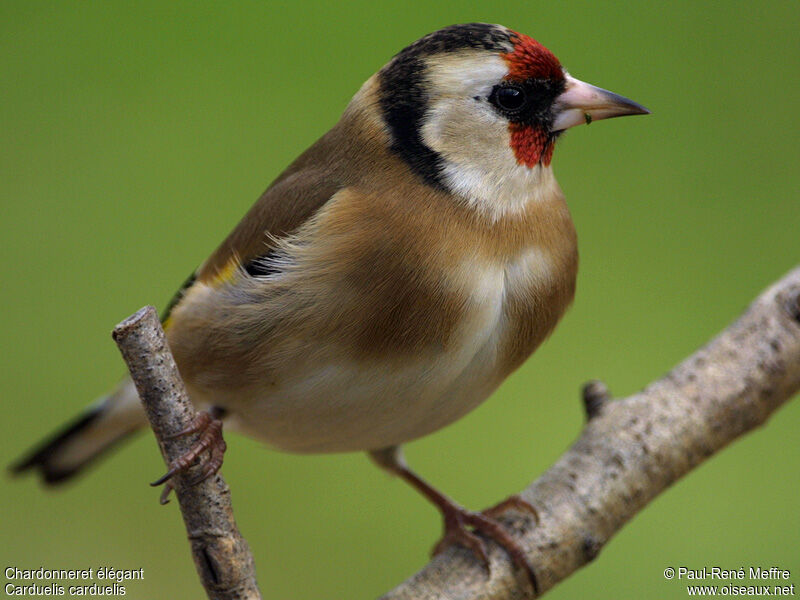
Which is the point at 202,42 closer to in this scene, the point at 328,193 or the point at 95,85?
the point at 95,85

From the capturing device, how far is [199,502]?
2457mm

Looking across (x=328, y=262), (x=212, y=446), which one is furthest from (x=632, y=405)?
(x=212, y=446)

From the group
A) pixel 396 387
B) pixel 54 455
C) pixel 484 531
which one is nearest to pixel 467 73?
pixel 396 387

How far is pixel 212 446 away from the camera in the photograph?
2.51 meters

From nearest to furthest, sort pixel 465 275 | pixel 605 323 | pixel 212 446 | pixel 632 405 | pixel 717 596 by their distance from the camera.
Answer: pixel 212 446 < pixel 465 275 < pixel 632 405 < pixel 717 596 < pixel 605 323

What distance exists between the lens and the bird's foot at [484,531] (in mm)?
2973

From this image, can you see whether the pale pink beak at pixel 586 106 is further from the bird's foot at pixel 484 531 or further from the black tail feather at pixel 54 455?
the black tail feather at pixel 54 455

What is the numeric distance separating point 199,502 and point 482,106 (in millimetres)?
1209

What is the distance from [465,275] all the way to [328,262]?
343mm

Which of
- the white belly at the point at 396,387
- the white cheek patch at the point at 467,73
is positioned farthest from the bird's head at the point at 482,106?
the white belly at the point at 396,387

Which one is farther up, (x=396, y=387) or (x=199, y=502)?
(x=396, y=387)

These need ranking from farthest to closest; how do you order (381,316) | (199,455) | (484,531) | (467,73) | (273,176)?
(273,176) < (484,531) < (467,73) < (381,316) < (199,455)

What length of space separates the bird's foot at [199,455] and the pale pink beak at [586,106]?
46.5 inches

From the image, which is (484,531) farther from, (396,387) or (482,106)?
(482,106)
